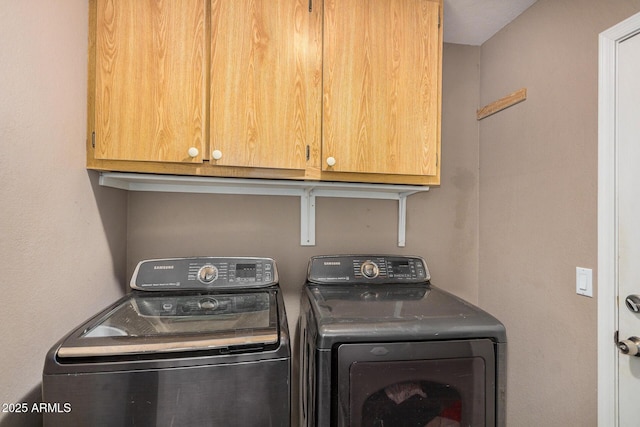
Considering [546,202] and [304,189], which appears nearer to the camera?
[546,202]

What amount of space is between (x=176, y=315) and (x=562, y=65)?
1.91 meters

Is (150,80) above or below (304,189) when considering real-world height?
above

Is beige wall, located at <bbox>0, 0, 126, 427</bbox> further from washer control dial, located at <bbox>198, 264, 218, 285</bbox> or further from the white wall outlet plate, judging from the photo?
the white wall outlet plate

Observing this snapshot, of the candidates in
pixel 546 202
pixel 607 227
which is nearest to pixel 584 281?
pixel 607 227

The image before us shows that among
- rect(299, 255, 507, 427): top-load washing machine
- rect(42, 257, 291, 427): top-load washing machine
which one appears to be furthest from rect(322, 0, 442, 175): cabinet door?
rect(42, 257, 291, 427): top-load washing machine

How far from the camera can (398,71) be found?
4.44 ft

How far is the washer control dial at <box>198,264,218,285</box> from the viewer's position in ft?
4.41

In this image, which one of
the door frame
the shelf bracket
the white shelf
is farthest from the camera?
the shelf bracket

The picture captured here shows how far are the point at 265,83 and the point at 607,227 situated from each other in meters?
1.46

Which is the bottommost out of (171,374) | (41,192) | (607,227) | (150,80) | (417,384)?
(417,384)

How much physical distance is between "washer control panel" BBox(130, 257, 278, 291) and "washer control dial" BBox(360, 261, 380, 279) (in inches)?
17.3

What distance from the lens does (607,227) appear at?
1.14 m

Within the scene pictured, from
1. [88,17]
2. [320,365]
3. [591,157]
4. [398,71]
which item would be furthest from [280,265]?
[591,157]

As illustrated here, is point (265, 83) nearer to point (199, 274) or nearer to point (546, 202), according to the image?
point (199, 274)
